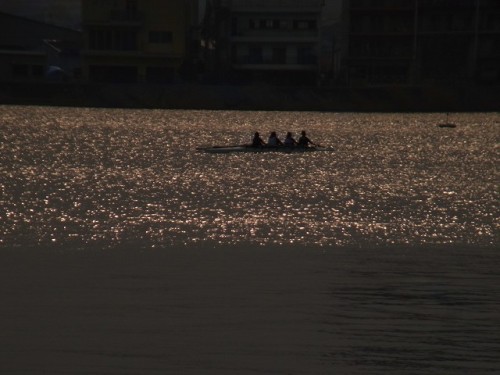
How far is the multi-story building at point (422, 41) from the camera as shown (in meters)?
97.4

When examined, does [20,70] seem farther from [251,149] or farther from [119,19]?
[251,149]

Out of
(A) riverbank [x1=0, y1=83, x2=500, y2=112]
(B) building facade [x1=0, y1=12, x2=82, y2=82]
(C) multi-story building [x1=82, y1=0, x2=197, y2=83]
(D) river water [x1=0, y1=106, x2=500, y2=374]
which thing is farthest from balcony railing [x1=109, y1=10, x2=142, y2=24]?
(D) river water [x1=0, y1=106, x2=500, y2=374]

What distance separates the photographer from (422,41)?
99875 mm

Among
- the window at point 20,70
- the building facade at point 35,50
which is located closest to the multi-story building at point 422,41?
the building facade at point 35,50

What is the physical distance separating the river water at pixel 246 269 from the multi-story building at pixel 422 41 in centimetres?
4855

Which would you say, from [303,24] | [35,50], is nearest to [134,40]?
[35,50]

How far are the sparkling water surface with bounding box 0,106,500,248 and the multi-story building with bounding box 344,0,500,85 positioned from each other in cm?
1667

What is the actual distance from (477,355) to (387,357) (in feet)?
4.40

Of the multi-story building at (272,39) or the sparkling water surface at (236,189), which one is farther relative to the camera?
the multi-story building at (272,39)

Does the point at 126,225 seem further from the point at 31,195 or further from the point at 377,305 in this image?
the point at 377,305

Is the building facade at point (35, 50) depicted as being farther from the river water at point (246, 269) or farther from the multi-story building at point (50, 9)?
the river water at point (246, 269)

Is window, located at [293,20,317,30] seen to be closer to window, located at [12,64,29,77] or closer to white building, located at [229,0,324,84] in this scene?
white building, located at [229,0,324,84]

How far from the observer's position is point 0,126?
265ft

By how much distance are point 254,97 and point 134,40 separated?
35.9 ft
